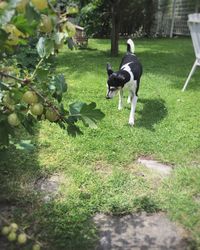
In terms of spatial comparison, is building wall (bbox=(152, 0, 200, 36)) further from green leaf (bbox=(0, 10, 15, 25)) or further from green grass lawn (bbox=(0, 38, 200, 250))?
green leaf (bbox=(0, 10, 15, 25))

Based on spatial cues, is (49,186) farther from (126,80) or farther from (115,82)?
(126,80)

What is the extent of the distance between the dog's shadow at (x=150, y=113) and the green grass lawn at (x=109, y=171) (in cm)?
1

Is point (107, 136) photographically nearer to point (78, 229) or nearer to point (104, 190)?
point (104, 190)

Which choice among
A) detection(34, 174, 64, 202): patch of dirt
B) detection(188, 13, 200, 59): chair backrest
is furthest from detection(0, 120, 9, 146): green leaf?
detection(188, 13, 200, 59): chair backrest

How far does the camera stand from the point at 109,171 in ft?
12.4

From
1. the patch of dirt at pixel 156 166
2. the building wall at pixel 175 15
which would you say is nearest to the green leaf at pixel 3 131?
the patch of dirt at pixel 156 166

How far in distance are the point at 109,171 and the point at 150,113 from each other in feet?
6.24

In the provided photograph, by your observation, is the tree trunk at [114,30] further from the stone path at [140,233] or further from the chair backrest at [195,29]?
the stone path at [140,233]

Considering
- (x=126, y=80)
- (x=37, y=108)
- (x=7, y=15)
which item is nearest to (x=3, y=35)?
(x=7, y=15)

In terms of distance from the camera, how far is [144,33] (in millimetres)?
18016

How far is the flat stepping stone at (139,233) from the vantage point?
2703 millimetres

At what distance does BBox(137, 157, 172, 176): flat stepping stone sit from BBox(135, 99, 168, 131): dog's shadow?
89 cm

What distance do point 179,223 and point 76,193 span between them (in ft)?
2.79

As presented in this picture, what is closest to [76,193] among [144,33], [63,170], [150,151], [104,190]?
[104,190]
